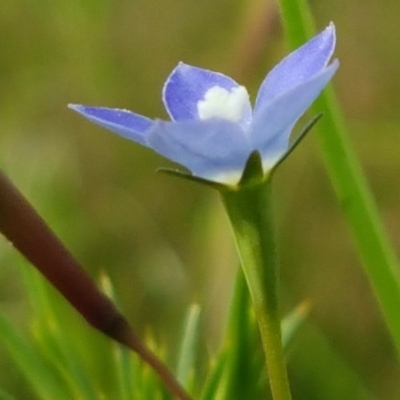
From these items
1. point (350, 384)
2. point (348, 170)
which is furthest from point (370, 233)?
point (350, 384)

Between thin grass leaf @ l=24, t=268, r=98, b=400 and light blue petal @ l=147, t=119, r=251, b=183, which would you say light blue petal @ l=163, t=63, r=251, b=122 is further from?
thin grass leaf @ l=24, t=268, r=98, b=400

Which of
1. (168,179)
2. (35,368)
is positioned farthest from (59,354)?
(168,179)

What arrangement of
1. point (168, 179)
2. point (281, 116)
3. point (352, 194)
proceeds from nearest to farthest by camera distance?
point (281, 116)
point (352, 194)
point (168, 179)

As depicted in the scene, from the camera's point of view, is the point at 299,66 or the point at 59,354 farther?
the point at 59,354

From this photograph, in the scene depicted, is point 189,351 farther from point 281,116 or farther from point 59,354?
point 281,116

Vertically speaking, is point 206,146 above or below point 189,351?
above

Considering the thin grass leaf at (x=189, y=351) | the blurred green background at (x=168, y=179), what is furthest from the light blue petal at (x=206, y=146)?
the blurred green background at (x=168, y=179)
